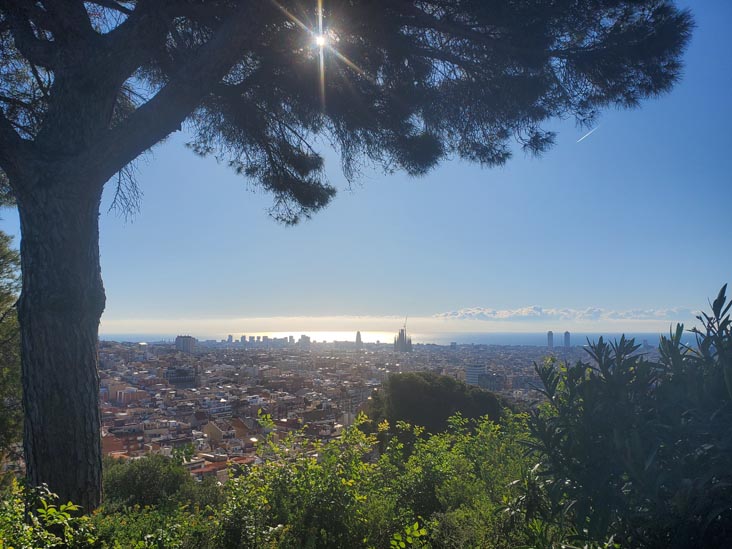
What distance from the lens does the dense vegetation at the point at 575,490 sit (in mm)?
1249

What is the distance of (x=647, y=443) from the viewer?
4.40 ft

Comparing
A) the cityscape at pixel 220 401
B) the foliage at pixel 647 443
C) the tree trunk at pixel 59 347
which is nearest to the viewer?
the foliage at pixel 647 443

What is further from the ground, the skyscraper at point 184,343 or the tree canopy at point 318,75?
the tree canopy at point 318,75

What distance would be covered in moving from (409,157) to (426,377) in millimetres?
9324

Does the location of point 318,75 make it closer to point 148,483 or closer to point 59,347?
point 59,347

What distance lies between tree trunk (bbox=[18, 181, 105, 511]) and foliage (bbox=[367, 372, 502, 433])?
9.58 metres

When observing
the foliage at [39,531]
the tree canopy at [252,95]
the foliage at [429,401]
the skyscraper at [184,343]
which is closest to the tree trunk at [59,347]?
the tree canopy at [252,95]

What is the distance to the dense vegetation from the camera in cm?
125

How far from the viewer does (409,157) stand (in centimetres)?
Answer: 417

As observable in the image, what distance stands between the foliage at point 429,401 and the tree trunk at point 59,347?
958 cm

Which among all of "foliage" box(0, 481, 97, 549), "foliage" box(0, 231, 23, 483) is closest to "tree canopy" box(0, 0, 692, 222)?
"foliage" box(0, 481, 97, 549)

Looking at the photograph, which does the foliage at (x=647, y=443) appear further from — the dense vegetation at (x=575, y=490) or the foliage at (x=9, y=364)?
the foliage at (x=9, y=364)

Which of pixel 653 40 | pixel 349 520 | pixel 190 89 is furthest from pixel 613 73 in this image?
pixel 349 520

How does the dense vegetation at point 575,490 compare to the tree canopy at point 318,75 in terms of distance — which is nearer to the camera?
the dense vegetation at point 575,490
